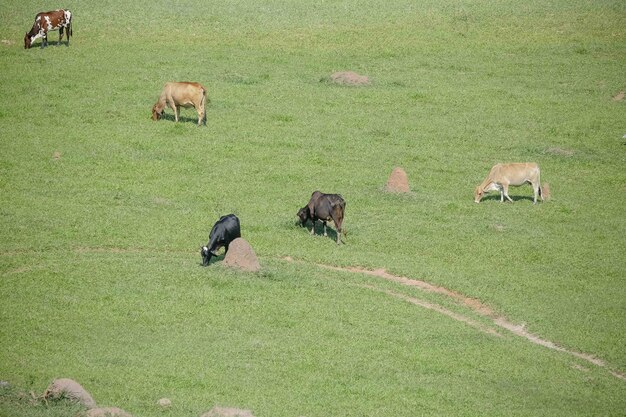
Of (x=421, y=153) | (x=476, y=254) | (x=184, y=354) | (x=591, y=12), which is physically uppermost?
(x=591, y=12)

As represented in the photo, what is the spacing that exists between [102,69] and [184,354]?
88.2 ft

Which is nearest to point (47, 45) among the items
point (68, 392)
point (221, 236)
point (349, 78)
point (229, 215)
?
point (349, 78)

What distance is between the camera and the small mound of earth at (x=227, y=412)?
19.0 metres

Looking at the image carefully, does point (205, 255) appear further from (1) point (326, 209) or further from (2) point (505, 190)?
(2) point (505, 190)

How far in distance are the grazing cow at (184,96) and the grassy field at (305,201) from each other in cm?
80

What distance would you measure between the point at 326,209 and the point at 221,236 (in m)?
3.60

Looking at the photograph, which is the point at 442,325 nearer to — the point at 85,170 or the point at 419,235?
the point at 419,235

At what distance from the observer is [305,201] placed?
112ft

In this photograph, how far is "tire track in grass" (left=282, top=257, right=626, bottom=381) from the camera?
24.4 meters

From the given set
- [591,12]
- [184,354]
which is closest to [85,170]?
[184,354]

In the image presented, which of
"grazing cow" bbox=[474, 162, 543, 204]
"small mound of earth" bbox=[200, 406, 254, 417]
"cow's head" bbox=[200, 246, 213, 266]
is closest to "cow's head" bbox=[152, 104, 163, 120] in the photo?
"grazing cow" bbox=[474, 162, 543, 204]

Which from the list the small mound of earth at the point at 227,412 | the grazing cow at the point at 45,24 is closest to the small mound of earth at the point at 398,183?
the small mound of earth at the point at 227,412

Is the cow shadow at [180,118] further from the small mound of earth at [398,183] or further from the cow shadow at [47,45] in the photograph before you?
the cow shadow at [47,45]

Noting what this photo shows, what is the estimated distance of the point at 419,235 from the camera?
31750 mm
